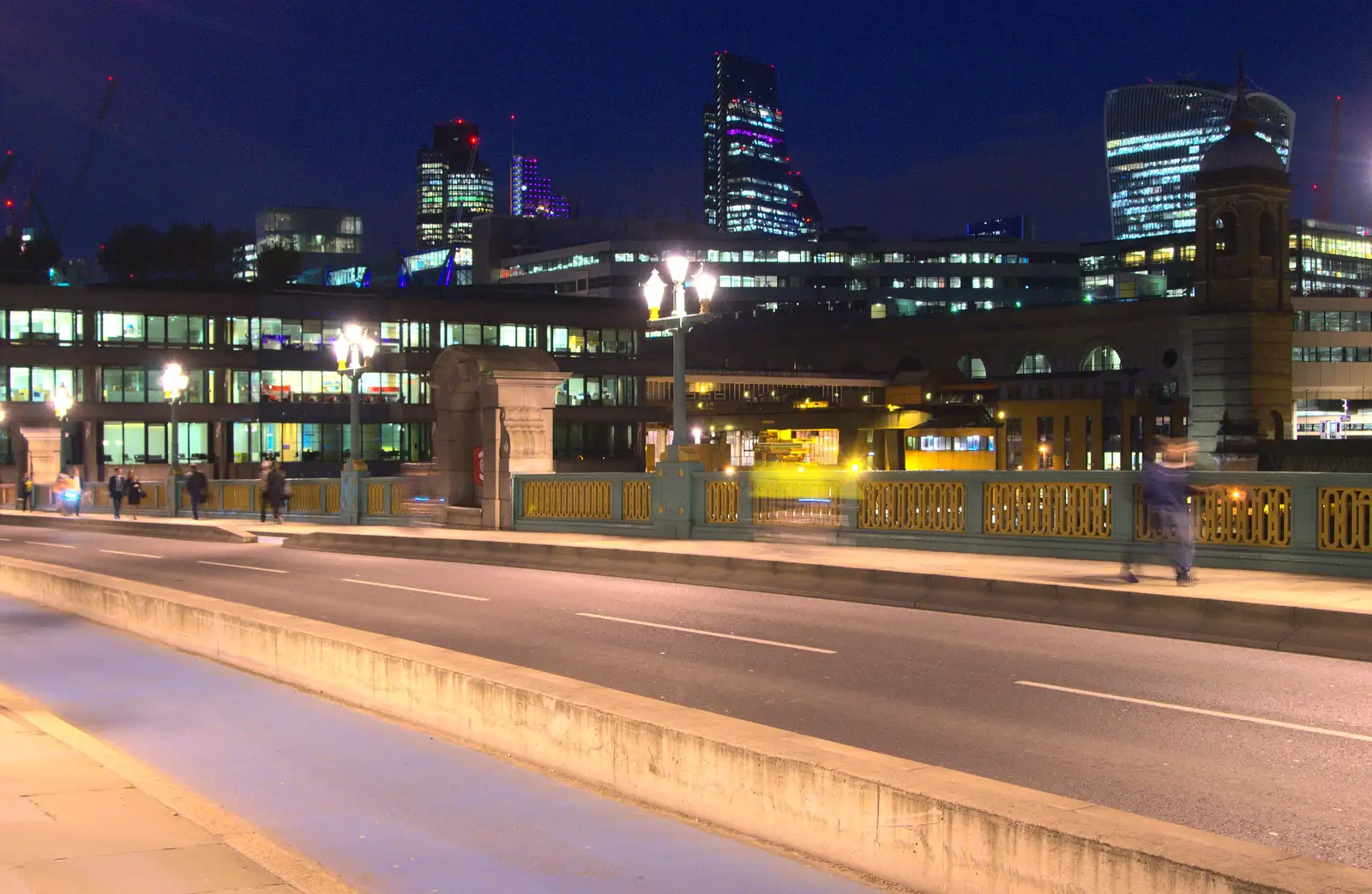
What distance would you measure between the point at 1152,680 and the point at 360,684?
6816 millimetres

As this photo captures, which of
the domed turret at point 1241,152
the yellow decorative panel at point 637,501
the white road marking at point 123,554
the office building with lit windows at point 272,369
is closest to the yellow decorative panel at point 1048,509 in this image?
the yellow decorative panel at point 637,501

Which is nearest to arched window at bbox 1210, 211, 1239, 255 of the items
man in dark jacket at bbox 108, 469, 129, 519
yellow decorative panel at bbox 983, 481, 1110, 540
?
yellow decorative panel at bbox 983, 481, 1110, 540

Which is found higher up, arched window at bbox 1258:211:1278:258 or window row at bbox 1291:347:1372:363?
arched window at bbox 1258:211:1278:258

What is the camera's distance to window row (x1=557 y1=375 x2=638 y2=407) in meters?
94.3

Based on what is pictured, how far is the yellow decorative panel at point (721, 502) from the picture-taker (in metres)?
23.7

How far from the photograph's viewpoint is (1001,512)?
19750mm

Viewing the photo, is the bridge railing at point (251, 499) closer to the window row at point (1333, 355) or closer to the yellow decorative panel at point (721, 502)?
the yellow decorative panel at point (721, 502)

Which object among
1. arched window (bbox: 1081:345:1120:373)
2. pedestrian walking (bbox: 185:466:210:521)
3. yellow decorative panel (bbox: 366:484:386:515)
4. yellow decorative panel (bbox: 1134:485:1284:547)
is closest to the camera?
yellow decorative panel (bbox: 1134:485:1284:547)

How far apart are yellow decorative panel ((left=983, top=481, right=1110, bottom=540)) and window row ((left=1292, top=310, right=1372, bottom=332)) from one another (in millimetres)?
93360

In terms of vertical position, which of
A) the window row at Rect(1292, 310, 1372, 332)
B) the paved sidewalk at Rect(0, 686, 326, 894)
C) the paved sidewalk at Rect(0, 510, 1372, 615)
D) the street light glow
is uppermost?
the window row at Rect(1292, 310, 1372, 332)

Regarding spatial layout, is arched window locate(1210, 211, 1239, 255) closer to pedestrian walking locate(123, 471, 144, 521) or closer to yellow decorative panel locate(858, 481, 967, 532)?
yellow decorative panel locate(858, 481, 967, 532)

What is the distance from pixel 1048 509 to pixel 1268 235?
34988 mm

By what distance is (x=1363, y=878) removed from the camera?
4789 millimetres

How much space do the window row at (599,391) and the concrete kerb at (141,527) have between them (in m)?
51.5
